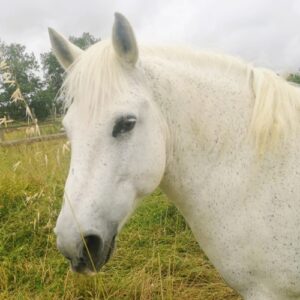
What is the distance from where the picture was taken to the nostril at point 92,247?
1.60 m

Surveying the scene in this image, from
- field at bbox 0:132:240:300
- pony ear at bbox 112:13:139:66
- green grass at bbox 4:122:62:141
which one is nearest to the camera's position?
pony ear at bbox 112:13:139:66

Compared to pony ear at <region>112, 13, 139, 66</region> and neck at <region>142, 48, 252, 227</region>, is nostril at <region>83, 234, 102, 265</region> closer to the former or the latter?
neck at <region>142, 48, 252, 227</region>

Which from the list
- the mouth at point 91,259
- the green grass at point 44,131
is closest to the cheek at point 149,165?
the mouth at point 91,259

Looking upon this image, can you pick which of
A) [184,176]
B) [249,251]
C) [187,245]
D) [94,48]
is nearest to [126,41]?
[94,48]

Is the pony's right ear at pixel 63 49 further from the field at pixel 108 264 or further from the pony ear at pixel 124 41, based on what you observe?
the field at pixel 108 264

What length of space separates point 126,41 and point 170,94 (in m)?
0.36

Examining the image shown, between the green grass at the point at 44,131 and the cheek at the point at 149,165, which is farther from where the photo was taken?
the green grass at the point at 44,131

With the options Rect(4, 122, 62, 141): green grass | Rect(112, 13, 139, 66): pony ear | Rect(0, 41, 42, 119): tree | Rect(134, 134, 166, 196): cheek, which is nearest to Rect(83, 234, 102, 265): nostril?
Rect(134, 134, 166, 196): cheek

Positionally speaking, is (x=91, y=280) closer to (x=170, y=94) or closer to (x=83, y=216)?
(x=83, y=216)

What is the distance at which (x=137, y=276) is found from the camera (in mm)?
3152

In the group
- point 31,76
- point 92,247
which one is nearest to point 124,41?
point 92,247

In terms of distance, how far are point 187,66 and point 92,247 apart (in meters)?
1.11

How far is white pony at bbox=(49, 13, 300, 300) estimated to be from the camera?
1.63 m

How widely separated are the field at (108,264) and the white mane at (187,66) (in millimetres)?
1125
